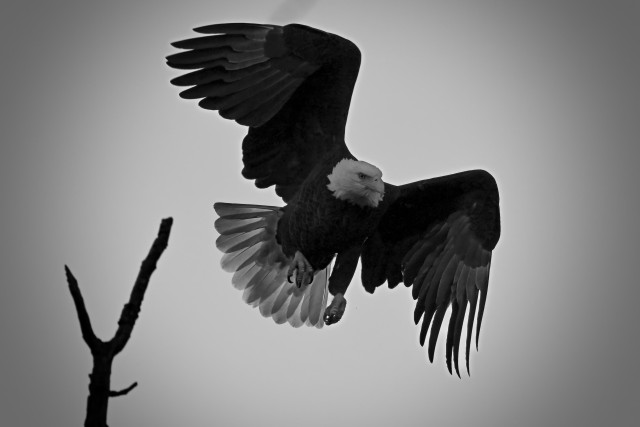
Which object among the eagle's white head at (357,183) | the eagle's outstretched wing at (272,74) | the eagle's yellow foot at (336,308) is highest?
the eagle's outstretched wing at (272,74)

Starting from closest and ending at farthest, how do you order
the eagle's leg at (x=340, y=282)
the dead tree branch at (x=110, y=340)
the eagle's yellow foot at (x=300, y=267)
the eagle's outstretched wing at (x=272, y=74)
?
1. the dead tree branch at (x=110, y=340)
2. the eagle's outstretched wing at (x=272, y=74)
3. the eagle's yellow foot at (x=300, y=267)
4. the eagle's leg at (x=340, y=282)

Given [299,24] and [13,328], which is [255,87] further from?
[13,328]

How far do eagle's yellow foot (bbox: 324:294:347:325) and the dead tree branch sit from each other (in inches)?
125

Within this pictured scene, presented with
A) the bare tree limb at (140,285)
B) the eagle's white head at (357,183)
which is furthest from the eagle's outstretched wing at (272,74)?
the bare tree limb at (140,285)

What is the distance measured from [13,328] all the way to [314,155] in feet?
46.2

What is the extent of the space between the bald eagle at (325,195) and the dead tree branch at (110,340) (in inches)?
106

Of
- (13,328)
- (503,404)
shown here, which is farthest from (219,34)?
(13,328)

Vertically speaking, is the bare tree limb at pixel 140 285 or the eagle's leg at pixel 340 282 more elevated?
the eagle's leg at pixel 340 282

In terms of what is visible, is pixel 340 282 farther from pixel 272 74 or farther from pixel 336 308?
pixel 272 74

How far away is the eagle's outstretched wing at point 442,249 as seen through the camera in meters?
6.27

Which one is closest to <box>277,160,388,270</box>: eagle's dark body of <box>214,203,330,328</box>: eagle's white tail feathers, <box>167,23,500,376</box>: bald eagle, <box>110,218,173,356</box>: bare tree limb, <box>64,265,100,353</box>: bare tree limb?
<box>167,23,500,376</box>: bald eagle

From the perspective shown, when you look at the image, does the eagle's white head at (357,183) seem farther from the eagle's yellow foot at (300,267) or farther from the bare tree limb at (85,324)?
the bare tree limb at (85,324)

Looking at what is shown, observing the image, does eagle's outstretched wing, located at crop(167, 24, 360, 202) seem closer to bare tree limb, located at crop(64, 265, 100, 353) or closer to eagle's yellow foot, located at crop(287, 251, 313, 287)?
eagle's yellow foot, located at crop(287, 251, 313, 287)

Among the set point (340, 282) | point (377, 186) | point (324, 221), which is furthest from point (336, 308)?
point (377, 186)
